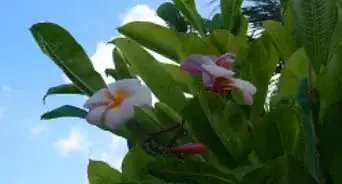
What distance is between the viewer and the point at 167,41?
1369 mm

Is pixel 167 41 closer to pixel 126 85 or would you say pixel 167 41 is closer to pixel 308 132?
pixel 126 85

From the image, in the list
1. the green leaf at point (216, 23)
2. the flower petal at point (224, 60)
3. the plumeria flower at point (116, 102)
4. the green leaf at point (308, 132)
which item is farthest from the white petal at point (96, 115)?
the green leaf at point (216, 23)

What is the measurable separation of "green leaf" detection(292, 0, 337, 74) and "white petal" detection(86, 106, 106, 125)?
0.36 m

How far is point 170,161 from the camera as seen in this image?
1162mm

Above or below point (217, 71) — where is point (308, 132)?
below

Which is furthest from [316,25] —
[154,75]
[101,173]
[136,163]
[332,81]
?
[101,173]

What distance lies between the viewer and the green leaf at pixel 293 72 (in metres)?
1.25

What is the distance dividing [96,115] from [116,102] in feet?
0.14

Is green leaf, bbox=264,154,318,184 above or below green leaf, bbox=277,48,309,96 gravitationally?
below

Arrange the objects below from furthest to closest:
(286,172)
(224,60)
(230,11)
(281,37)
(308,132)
Result: (230,11), (281,37), (224,60), (286,172), (308,132)

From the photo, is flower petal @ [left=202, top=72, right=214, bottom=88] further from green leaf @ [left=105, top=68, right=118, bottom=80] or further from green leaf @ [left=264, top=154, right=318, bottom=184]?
green leaf @ [left=105, top=68, right=118, bottom=80]

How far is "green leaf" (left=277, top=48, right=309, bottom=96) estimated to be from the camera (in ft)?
4.10

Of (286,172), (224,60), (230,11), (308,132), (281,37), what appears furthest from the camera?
(230,11)

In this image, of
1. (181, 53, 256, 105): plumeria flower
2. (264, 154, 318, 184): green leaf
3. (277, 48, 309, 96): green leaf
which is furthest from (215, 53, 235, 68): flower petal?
(264, 154, 318, 184): green leaf
